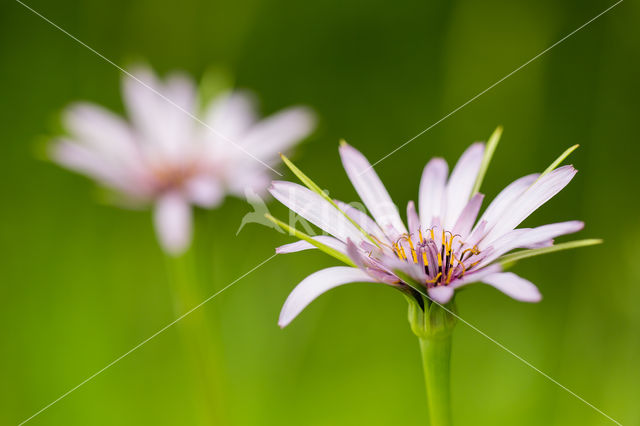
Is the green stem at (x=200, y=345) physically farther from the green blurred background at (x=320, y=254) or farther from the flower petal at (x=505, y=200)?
the flower petal at (x=505, y=200)

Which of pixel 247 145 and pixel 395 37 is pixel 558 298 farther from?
pixel 395 37

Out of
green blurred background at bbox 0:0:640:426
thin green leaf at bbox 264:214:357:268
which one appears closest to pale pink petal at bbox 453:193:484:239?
thin green leaf at bbox 264:214:357:268

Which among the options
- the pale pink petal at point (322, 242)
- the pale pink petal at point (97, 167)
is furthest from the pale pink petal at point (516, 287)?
the pale pink petal at point (97, 167)

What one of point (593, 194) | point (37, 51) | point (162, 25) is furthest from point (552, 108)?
point (37, 51)

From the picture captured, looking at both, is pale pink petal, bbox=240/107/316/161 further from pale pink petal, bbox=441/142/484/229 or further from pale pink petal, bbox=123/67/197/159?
pale pink petal, bbox=441/142/484/229

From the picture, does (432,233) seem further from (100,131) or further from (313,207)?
(100,131)

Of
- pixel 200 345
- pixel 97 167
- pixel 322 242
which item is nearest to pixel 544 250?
pixel 322 242
